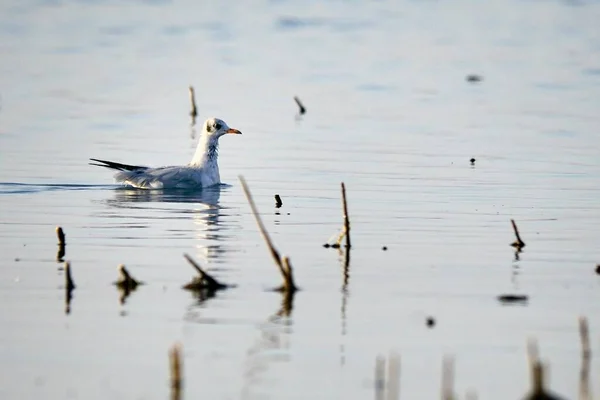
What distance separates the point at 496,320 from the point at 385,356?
3.77 feet

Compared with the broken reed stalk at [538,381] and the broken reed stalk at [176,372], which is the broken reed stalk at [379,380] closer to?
the broken reed stalk at [176,372]

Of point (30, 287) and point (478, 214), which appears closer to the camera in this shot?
point (30, 287)

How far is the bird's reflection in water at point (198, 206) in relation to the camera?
1197cm

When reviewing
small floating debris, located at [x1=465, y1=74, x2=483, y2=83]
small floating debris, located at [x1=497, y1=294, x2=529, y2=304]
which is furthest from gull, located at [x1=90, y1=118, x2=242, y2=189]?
small floating debris, located at [x1=465, y1=74, x2=483, y2=83]

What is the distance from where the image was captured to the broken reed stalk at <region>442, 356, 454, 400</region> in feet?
21.1

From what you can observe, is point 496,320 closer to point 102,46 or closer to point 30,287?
point 30,287

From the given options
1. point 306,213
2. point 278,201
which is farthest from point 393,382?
point 278,201

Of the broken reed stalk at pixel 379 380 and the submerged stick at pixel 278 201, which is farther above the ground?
Answer: the submerged stick at pixel 278 201

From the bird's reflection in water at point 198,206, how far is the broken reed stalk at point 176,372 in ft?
13.1

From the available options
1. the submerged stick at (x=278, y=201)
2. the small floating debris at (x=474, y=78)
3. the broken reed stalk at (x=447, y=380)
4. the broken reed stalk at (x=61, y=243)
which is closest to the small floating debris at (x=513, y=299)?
the broken reed stalk at (x=447, y=380)

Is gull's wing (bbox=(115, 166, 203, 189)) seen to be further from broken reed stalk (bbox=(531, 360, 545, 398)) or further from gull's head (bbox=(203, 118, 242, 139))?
broken reed stalk (bbox=(531, 360, 545, 398))

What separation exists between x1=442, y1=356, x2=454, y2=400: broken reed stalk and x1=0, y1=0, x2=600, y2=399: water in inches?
5.1

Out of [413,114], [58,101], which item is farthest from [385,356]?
[58,101]

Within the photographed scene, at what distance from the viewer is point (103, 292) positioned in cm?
973
